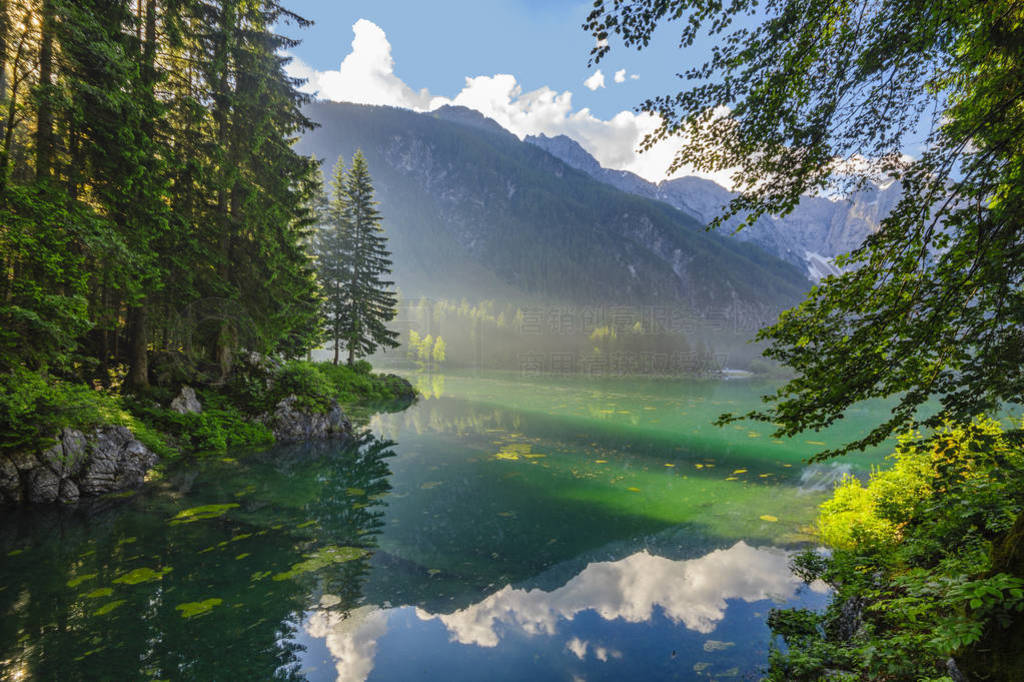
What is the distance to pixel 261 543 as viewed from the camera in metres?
9.22

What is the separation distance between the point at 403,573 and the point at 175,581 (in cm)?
416

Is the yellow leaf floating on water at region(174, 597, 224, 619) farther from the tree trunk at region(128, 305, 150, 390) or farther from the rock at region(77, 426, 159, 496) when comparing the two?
the tree trunk at region(128, 305, 150, 390)

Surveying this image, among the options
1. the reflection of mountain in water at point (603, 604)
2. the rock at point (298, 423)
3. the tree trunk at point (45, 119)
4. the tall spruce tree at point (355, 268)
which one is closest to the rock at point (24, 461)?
the tree trunk at point (45, 119)

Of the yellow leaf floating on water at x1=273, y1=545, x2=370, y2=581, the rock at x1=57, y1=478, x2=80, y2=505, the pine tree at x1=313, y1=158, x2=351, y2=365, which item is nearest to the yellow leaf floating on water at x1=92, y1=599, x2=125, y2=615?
the yellow leaf floating on water at x1=273, y1=545, x2=370, y2=581

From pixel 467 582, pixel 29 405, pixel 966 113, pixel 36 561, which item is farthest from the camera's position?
pixel 29 405

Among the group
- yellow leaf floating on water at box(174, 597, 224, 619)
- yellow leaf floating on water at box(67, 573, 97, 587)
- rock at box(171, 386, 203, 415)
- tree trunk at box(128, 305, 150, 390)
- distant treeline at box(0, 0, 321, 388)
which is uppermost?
distant treeline at box(0, 0, 321, 388)

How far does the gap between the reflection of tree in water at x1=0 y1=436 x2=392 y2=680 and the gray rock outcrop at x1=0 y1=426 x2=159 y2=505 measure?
26.2 inches

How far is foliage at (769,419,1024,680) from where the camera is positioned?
342 centimetres

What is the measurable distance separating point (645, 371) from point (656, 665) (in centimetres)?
7766

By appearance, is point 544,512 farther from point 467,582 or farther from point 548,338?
point 548,338

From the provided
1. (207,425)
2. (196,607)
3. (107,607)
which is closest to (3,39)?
(207,425)

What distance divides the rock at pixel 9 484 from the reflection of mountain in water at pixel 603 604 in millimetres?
8881

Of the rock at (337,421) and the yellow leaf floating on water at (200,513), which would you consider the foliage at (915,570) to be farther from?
the rock at (337,421)

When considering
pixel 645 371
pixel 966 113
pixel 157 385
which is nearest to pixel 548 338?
pixel 645 371
